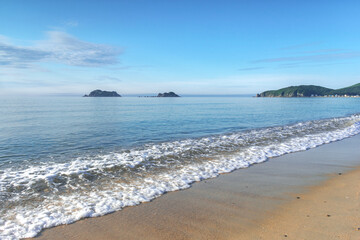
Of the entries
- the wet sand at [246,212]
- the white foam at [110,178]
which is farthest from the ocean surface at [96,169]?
the wet sand at [246,212]

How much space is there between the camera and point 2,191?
7.52 m

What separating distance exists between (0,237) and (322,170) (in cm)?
1095

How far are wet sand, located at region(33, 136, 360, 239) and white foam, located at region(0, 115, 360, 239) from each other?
23.1 inches

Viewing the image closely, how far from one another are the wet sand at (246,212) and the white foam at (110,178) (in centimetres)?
59

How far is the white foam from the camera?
5.92 metres

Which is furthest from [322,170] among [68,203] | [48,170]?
[48,170]

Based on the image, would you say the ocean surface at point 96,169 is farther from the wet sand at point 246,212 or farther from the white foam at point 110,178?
the wet sand at point 246,212

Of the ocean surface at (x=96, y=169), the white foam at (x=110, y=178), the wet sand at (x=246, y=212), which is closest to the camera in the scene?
the wet sand at (x=246, y=212)

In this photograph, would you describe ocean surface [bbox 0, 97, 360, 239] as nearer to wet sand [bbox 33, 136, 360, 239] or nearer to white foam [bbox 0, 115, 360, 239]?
white foam [bbox 0, 115, 360, 239]

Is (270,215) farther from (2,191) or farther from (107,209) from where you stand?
(2,191)

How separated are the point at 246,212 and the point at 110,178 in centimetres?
538

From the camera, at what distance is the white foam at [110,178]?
5.92 meters

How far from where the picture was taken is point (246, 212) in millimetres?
5867

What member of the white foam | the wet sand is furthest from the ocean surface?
the wet sand
